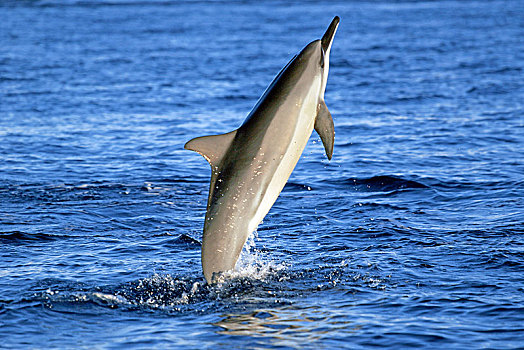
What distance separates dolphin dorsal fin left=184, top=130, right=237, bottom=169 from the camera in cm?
962

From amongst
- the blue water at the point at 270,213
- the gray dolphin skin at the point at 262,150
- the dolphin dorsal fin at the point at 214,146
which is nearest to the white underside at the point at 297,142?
the gray dolphin skin at the point at 262,150

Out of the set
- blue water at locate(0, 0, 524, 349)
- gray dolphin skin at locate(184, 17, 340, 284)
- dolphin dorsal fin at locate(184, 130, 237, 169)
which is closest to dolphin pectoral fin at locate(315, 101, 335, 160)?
gray dolphin skin at locate(184, 17, 340, 284)

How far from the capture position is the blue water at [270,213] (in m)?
9.91

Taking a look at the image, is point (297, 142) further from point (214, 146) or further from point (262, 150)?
point (214, 146)

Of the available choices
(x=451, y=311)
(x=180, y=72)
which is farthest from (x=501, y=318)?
A: (x=180, y=72)

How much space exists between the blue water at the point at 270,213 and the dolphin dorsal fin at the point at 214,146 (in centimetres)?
181

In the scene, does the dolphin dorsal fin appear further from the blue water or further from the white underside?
the blue water

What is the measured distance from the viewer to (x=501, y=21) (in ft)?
185

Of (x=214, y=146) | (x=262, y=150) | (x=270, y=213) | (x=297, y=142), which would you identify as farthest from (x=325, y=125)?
(x=270, y=213)

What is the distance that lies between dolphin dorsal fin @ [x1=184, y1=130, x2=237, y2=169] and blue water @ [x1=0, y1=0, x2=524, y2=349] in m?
1.81

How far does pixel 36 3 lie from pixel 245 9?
24122 mm

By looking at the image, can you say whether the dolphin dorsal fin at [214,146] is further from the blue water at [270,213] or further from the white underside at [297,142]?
the blue water at [270,213]

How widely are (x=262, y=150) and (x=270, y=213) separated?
5450mm

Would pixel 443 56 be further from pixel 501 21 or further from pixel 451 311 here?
pixel 451 311
